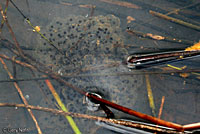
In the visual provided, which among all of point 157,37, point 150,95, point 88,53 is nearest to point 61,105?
point 88,53

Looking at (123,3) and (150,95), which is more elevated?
(123,3)

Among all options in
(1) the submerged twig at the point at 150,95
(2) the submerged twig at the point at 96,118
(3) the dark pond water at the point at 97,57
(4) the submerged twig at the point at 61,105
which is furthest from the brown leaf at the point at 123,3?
(2) the submerged twig at the point at 96,118

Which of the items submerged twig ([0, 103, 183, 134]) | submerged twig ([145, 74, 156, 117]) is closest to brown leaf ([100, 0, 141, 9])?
submerged twig ([145, 74, 156, 117])

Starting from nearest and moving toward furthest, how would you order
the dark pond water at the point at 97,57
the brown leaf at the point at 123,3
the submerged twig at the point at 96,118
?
the submerged twig at the point at 96,118
the dark pond water at the point at 97,57
the brown leaf at the point at 123,3

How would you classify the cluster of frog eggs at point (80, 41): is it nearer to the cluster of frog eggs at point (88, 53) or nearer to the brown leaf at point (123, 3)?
the cluster of frog eggs at point (88, 53)

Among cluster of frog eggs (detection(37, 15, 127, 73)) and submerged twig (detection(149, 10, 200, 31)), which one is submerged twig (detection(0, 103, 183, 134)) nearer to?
cluster of frog eggs (detection(37, 15, 127, 73))

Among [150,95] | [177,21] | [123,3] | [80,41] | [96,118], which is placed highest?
[123,3]

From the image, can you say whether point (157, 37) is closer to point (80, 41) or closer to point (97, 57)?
point (97, 57)

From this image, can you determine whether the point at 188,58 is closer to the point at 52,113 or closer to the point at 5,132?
the point at 52,113

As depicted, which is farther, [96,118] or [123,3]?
[123,3]
